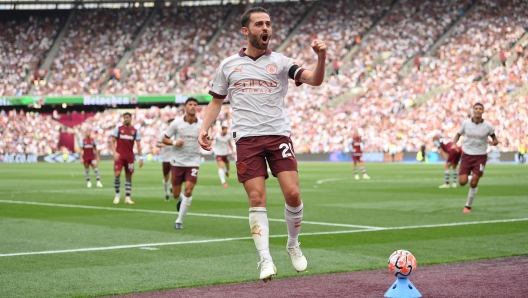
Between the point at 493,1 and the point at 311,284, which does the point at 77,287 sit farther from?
the point at 493,1

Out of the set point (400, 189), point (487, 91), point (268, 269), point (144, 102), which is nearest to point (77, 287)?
point (268, 269)

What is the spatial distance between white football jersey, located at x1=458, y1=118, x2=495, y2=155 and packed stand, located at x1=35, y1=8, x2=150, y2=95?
54.5 meters

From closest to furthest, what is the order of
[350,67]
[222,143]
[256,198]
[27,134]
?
[256,198] → [222,143] → [350,67] → [27,134]

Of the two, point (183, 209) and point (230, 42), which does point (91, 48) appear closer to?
point (230, 42)

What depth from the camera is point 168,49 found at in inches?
2783

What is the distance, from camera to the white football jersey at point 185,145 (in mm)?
16172

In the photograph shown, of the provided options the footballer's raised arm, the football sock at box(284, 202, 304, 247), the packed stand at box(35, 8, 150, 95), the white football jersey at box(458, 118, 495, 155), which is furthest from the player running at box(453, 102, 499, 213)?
the packed stand at box(35, 8, 150, 95)

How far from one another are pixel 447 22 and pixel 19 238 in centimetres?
5143

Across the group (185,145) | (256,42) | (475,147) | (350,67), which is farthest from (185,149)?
(350,67)

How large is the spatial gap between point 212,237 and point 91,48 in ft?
201

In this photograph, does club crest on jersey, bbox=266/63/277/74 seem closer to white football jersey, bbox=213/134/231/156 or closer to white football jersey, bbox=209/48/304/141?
white football jersey, bbox=209/48/304/141

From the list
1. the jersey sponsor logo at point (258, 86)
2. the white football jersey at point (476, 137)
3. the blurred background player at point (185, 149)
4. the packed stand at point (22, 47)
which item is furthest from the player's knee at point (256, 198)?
the packed stand at point (22, 47)

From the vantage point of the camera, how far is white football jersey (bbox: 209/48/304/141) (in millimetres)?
A: 8008

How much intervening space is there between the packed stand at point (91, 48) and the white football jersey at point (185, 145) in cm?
5404
